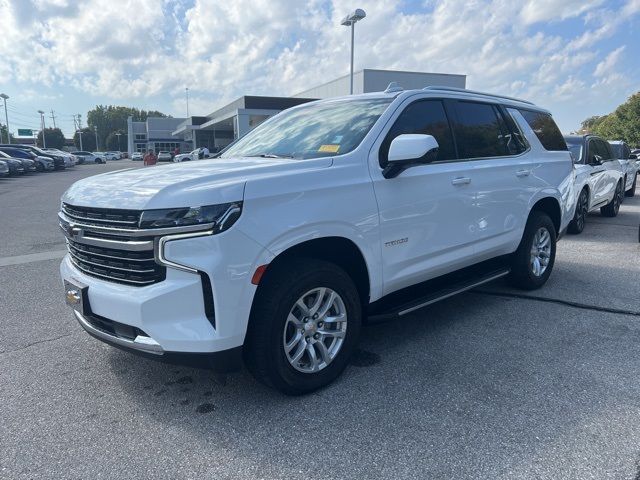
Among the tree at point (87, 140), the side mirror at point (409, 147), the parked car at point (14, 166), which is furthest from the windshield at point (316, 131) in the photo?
the tree at point (87, 140)

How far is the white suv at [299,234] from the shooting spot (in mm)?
2713

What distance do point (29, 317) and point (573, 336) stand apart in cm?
507

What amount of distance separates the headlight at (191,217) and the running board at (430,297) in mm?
1426

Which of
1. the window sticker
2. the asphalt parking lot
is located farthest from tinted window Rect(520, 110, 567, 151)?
the window sticker

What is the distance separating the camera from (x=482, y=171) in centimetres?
443

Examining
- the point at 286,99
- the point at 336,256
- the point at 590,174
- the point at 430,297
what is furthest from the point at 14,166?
the point at 430,297

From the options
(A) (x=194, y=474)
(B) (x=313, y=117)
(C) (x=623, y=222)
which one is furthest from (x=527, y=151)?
(C) (x=623, y=222)

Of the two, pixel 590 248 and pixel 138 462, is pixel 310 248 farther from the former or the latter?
pixel 590 248

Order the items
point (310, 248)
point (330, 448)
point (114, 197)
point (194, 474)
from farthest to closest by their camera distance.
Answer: point (310, 248) < point (114, 197) < point (330, 448) < point (194, 474)

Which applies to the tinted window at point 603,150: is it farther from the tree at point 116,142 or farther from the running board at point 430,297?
the tree at point 116,142

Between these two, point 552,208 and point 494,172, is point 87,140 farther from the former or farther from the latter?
point 494,172

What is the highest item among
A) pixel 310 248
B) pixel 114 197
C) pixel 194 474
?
pixel 114 197

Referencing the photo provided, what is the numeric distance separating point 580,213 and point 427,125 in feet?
21.1

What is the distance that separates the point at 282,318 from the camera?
2.96 m
